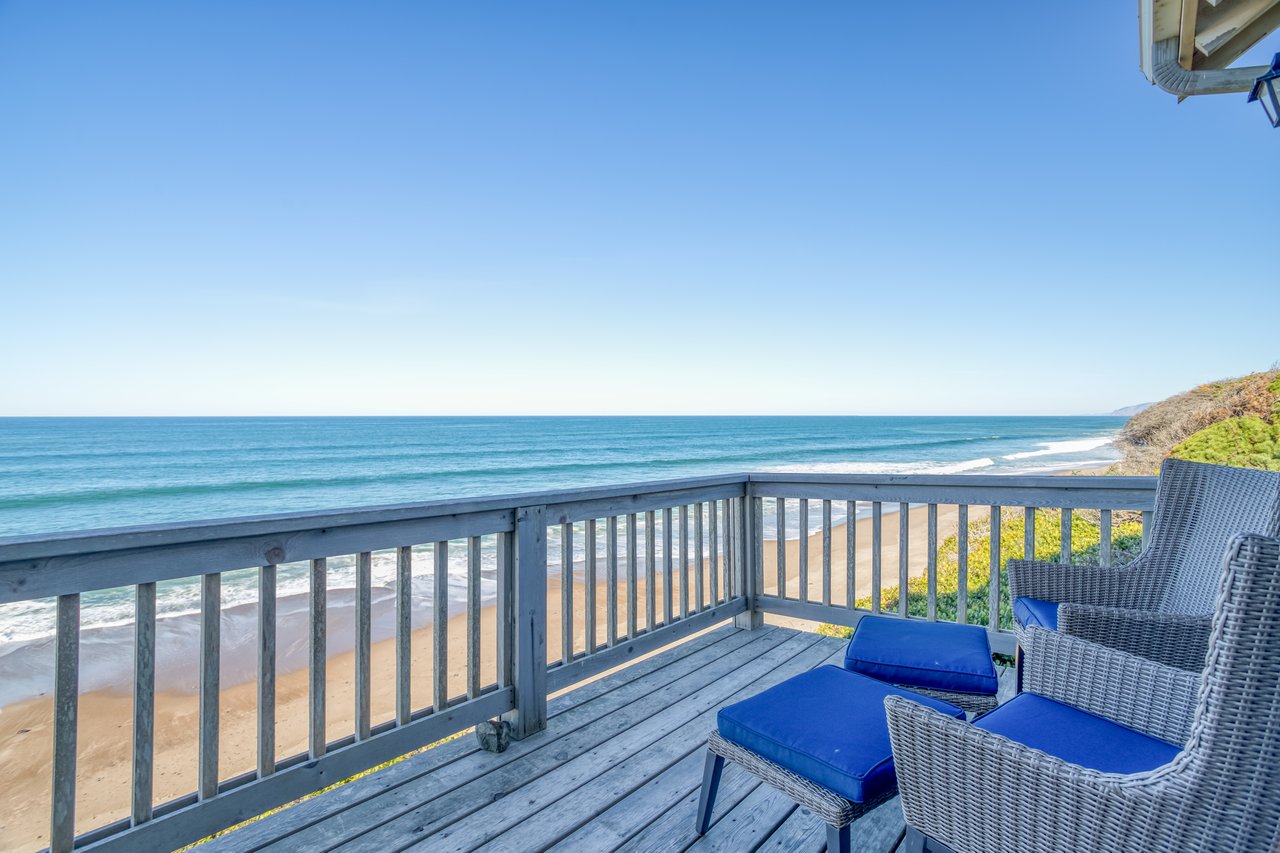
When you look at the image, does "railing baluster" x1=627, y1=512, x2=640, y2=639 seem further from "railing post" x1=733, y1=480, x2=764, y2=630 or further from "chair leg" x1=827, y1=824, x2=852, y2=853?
"chair leg" x1=827, y1=824, x2=852, y2=853

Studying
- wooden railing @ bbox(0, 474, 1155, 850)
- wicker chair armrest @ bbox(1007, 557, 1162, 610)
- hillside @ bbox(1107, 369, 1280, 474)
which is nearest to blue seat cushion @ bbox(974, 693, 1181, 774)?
wicker chair armrest @ bbox(1007, 557, 1162, 610)

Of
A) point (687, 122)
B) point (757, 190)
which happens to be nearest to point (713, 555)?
point (687, 122)

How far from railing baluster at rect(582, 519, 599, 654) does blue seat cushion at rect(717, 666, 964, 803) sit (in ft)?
3.58

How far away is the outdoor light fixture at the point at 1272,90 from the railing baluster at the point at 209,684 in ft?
12.9

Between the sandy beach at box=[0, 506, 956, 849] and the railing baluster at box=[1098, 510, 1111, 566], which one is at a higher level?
the railing baluster at box=[1098, 510, 1111, 566]

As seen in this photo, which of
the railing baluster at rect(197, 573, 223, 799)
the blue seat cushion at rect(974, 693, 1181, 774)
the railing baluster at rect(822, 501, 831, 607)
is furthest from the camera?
the railing baluster at rect(822, 501, 831, 607)

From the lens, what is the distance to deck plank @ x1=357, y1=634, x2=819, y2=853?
172cm

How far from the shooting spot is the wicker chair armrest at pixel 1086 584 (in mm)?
2271

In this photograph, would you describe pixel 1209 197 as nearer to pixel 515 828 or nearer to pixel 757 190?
pixel 757 190

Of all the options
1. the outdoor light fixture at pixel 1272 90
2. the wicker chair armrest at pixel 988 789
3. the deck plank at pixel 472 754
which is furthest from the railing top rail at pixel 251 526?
the outdoor light fixture at pixel 1272 90

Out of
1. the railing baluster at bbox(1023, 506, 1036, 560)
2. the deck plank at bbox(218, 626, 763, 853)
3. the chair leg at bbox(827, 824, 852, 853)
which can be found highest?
the railing baluster at bbox(1023, 506, 1036, 560)

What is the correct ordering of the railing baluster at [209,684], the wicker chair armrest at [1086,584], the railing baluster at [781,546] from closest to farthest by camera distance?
the railing baluster at [209,684]
the wicker chair armrest at [1086,584]
the railing baluster at [781,546]

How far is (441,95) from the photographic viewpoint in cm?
761

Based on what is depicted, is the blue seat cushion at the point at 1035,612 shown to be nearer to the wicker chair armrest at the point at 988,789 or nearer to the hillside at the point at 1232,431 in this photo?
the wicker chair armrest at the point at 988,789
